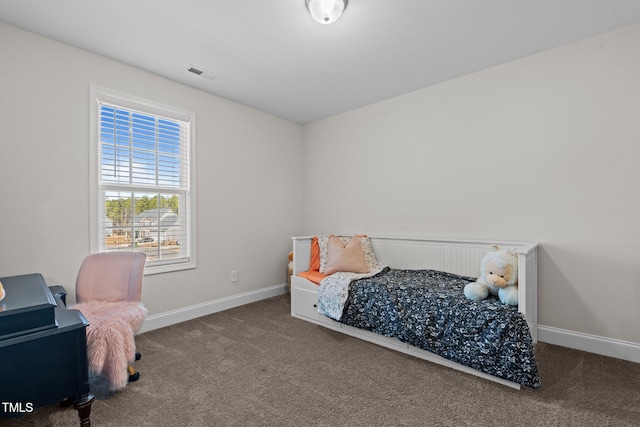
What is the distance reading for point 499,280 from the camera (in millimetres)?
2135

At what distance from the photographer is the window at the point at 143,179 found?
8.62ft

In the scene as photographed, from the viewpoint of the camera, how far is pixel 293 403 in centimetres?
177

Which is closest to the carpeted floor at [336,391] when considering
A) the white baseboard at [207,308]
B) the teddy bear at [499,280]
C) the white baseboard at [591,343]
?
the white baseboard at [591,343]

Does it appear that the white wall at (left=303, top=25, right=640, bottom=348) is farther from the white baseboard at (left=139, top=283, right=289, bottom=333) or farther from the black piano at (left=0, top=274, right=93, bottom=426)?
the black piano at (left=0, top=274, right=93, bottom=426)

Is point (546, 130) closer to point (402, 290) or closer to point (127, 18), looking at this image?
point (402, 290)

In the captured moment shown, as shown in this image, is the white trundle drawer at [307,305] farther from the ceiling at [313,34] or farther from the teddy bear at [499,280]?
the ceiling at [313,34]

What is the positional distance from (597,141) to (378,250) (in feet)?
6.94

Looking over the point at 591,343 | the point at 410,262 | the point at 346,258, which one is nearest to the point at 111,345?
the point at 346,258

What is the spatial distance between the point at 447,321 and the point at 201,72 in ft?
9.76

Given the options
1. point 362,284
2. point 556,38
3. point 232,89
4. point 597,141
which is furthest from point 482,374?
point 232,89

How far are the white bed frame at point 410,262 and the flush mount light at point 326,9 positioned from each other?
2127mm

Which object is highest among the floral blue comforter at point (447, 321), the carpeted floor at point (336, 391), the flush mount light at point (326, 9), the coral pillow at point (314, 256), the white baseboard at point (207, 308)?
the flush mount light at point (326, 9)

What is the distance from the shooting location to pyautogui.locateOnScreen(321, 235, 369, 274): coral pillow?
3117 millimetres

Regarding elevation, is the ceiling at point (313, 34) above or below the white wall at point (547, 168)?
above
